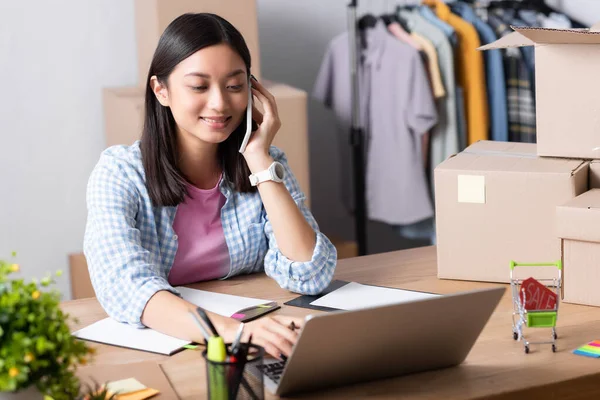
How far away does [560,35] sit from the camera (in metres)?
1.69

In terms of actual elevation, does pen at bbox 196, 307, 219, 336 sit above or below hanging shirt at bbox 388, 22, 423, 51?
below

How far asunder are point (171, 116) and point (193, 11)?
3.61ft

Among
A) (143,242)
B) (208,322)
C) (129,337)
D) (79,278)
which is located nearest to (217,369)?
(208,322)

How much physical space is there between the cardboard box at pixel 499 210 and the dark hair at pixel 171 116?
43cm

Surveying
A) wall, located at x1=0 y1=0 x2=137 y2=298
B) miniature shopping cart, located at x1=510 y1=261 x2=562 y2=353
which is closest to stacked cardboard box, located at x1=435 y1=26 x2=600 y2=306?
miniature shopping cart, located at x1=510 y1=261 x2=562 y2=353

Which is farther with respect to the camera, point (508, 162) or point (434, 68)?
point (434, 68)

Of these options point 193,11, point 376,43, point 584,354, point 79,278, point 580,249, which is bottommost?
point 79,278

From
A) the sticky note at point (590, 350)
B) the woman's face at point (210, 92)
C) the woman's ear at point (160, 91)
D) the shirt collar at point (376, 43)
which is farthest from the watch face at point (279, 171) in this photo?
the shirt collar at point (376, 43)

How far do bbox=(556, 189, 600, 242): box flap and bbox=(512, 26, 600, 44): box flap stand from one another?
317mm

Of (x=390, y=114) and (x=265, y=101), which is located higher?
(x=265, y=101)

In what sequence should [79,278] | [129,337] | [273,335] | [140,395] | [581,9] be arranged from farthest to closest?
1. [581,9]
2. [79,278]
3. [129,337]
4. [273,335]
5. [140,395]

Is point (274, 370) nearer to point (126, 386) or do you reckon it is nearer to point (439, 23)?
point (126, 386)

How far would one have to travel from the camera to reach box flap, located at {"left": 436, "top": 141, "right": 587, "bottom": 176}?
171cm

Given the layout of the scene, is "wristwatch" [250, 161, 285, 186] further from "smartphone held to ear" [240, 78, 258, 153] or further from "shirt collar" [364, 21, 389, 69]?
"shirt collar" [364, 21, 389, 69]
